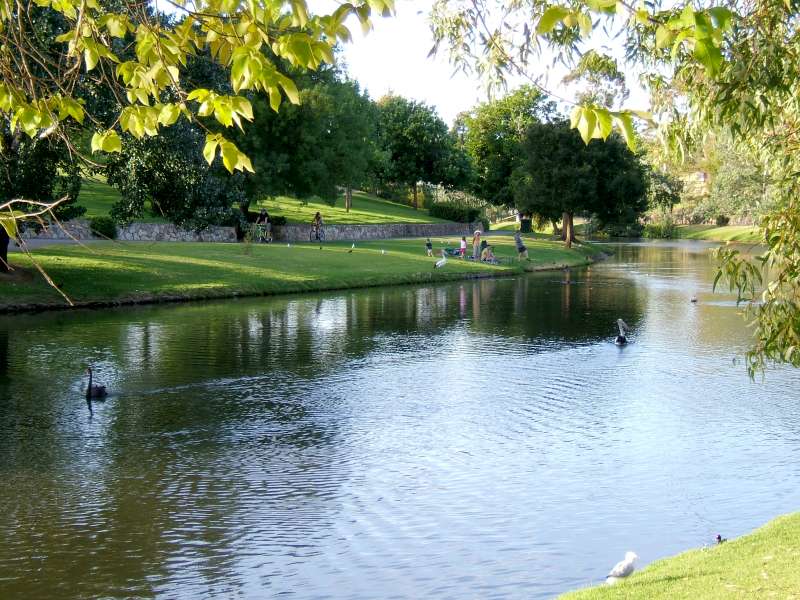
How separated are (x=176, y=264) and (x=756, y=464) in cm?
3074

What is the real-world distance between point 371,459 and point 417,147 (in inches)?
3312

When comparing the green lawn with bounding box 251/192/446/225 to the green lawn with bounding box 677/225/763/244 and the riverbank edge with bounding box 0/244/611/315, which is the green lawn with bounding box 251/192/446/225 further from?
the green lawn with bounding box 677/225/763/244

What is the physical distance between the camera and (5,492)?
12602 millimetres

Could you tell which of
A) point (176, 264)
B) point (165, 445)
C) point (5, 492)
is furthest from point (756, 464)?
point (176, 264)

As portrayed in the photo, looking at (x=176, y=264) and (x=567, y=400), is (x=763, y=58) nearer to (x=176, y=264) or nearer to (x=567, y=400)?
(x=567, y=400)

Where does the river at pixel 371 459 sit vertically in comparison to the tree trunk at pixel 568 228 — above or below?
below

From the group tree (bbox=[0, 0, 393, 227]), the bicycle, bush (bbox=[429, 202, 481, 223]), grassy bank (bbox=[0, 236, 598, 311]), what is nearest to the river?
tree (bbox=[0, 0, 393, 227])

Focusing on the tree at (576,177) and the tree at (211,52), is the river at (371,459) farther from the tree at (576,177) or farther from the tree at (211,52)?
the tree at (576,177)

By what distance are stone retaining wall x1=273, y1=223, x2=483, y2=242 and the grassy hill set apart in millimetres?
2072

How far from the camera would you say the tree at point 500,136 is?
9725 cm

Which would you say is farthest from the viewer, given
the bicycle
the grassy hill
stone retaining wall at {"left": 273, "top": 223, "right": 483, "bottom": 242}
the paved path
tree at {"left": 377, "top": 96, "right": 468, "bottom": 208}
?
tree at {"left": 377, "top": 96, "right": 468, "bottom": 208}

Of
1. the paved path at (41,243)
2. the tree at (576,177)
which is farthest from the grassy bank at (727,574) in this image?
the tree at (576,177)

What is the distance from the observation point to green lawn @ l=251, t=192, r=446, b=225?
238 ft

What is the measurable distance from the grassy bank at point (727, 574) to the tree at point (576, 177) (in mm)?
63296
